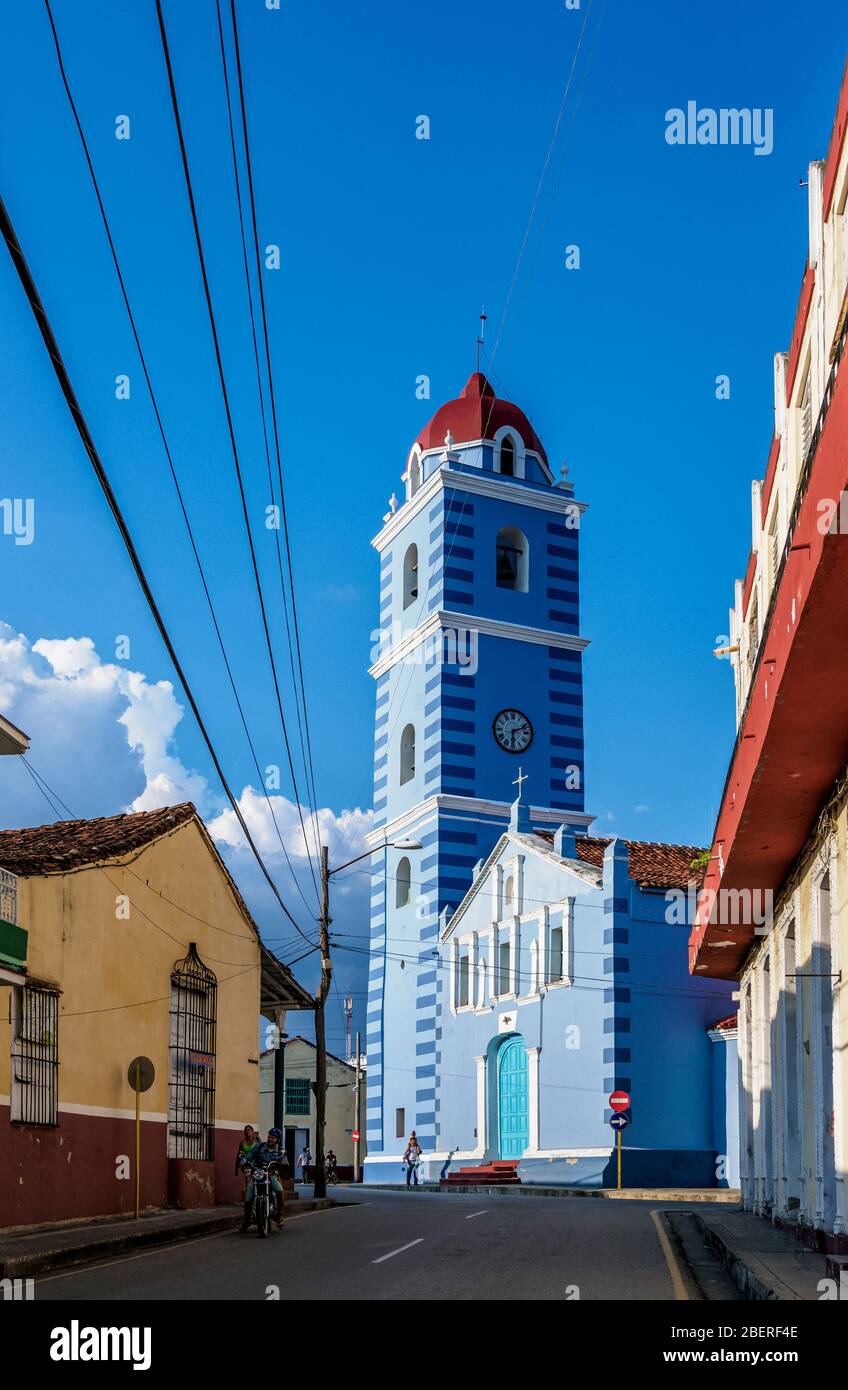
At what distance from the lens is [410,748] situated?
171 ft

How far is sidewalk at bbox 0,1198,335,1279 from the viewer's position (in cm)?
1521

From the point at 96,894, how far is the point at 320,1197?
1086 cm

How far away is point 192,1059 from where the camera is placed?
25.2m

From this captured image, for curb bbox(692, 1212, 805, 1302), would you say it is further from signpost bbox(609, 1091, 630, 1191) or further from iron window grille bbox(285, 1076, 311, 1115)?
iron window grille bbox(285, 1076, 311, 1115)

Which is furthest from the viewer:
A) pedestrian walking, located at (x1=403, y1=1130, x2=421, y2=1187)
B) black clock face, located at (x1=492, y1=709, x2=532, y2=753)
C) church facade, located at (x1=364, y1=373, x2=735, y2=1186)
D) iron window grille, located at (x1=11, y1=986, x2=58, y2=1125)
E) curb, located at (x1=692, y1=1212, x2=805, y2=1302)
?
black clock face, located at (x1=492, y1=709, x2=532, y2=753)

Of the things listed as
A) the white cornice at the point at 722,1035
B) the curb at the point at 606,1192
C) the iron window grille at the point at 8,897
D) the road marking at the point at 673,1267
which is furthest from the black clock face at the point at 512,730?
the iron window grille at the point at 8,897

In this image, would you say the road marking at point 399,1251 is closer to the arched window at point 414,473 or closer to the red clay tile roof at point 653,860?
the red clay tile roof at point 653,860

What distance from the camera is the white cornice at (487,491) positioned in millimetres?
50094

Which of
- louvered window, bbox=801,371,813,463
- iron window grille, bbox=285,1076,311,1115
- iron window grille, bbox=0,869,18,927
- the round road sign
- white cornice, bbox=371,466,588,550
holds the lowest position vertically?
iron window grille, bbox=285,1076,311,1115

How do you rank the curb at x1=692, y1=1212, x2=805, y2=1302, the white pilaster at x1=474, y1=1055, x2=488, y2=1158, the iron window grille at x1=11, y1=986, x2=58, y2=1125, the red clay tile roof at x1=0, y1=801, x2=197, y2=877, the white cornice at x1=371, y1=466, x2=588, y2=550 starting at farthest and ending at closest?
the white cornice at x1=371, y1=466, x2=588, y2=550 → the white pilaster at x1=474, y1=1055, x2=488, y2=1158 → the red clay tile roof at x1=0, y1=801, x2=197, y2=877 → the iron window grille at x1=11, y1=986, x2=58, y2=1125 → the curb at x1=692, y1=1212, x2=805, y2=1302

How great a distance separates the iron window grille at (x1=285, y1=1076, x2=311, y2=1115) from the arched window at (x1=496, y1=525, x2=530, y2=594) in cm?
2795

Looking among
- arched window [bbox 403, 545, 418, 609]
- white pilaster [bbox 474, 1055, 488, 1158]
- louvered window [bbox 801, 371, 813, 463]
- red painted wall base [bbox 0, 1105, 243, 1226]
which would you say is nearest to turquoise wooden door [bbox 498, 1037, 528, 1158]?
white pilaster [bbox 474, 1055, 488, 1158]

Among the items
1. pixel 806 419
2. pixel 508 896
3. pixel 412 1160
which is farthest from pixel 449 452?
pixel 806 419
